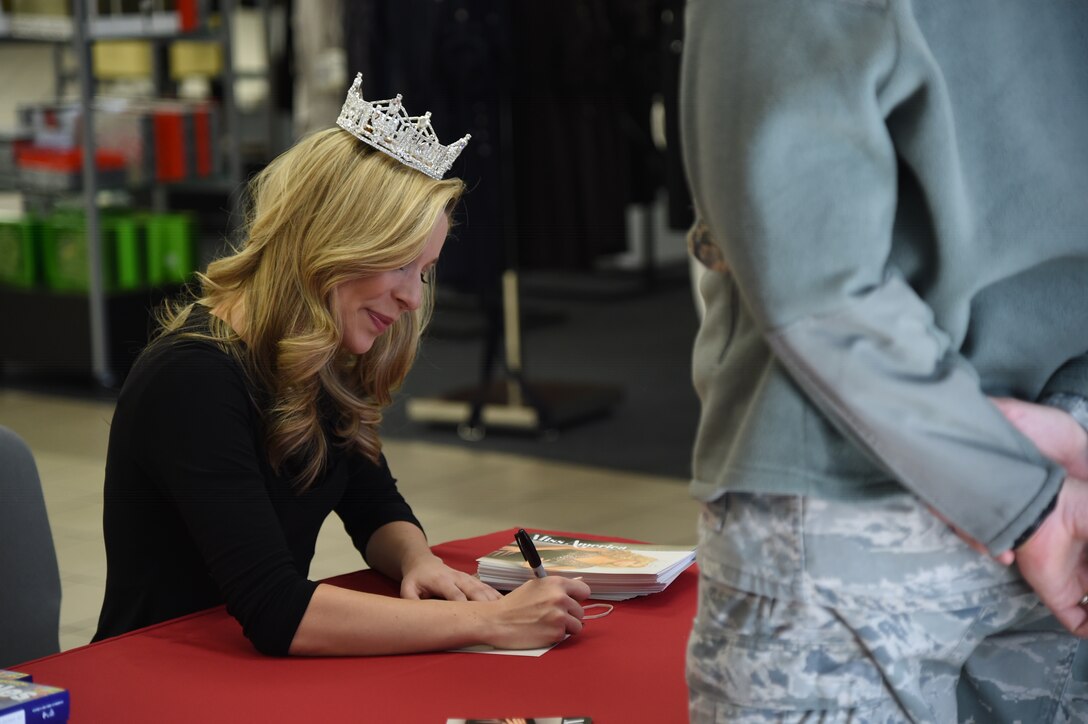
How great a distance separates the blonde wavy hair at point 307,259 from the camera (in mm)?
1762

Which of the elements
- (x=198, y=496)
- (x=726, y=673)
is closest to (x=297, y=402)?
(x=198, y=496)

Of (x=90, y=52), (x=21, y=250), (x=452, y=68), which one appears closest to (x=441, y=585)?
(x=452, y=68)

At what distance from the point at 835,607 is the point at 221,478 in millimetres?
898

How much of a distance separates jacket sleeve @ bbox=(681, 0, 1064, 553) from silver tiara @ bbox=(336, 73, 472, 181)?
0.89 metres

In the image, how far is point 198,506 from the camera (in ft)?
5.49

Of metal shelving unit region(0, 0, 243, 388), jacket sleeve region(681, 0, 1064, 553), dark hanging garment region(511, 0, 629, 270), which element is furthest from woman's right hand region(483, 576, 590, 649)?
metal shelving unit region(0, 0, 243, 388)

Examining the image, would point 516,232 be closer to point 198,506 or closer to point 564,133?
point 564,133

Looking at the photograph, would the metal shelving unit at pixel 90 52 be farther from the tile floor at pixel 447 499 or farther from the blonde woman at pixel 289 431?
the blonde woman at pixel 289 431

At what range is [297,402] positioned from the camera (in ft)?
5.94

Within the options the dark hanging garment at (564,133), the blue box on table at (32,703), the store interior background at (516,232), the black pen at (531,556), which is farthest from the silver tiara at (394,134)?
the dark hanging garment at (564,133)

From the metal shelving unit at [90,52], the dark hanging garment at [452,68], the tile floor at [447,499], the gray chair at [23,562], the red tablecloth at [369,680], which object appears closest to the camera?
the red tablecloth at [369,680]

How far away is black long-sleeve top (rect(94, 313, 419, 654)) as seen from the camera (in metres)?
1.64

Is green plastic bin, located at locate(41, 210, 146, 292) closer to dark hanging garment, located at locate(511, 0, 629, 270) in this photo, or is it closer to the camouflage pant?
dark hanging garment, located at locate(511, 0, 629, 270)

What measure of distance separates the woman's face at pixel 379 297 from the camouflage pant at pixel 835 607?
847 millimetres
